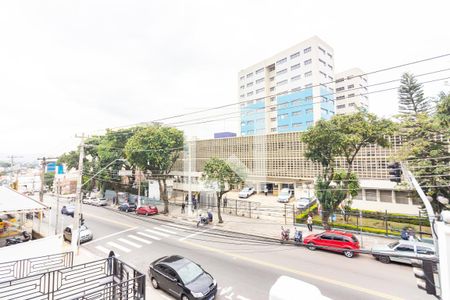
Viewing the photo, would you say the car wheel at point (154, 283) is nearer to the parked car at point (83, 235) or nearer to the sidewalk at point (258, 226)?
the sidewalk at point (258, 226)

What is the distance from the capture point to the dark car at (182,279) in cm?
973

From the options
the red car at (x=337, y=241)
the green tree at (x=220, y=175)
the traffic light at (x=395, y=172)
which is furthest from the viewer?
the green tree at (x=220, y=175)

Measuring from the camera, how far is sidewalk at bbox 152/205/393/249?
715 inches

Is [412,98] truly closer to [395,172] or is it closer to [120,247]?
[395,172]

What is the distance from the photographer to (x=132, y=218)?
27781 millimetres

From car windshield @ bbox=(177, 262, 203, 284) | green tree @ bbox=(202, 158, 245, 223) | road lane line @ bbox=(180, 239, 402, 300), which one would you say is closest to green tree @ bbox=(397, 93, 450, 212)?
road lane line @ bbox=(180, 239, 402, 300)

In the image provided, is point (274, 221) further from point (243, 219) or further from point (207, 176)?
point (207, 176)

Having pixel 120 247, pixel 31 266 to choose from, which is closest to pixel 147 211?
pixel 120 247

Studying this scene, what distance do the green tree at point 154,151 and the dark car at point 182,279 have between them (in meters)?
18.3

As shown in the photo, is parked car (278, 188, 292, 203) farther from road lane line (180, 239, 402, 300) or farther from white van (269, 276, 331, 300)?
white van (269, 276, 331, 300)

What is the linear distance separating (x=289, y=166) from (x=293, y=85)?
89.9ft

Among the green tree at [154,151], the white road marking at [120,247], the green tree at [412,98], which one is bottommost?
the white road marking at [120,247]

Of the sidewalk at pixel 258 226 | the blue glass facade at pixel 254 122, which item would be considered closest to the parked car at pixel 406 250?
the sidewalk at pixel 258 226

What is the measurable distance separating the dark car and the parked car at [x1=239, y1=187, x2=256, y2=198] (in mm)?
23948
